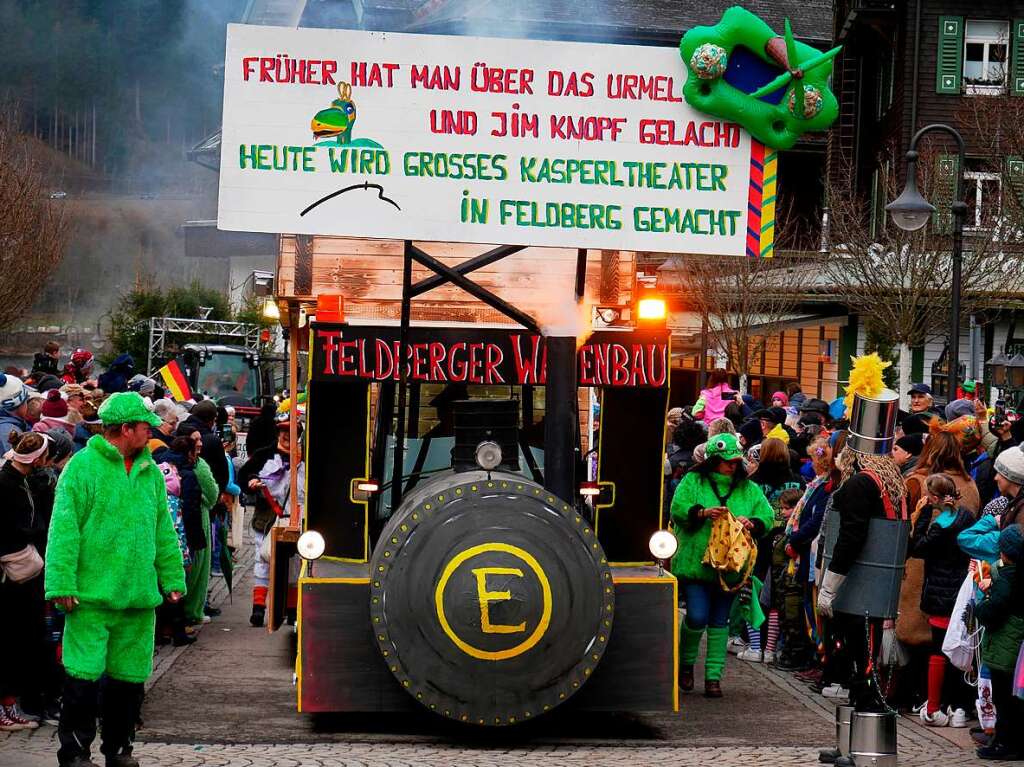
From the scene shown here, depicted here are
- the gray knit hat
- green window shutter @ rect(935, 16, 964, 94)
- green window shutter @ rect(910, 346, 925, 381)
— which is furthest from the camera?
green window shutter @ rect(935, 16, 964, 94)

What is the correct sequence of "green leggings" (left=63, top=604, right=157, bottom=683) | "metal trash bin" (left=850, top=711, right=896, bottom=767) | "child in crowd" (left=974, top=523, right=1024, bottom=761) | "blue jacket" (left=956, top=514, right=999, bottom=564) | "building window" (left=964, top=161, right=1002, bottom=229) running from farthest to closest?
"building window" (left=964, top=161, right=1002, bottom=229)
"blue jacket" (left=956, top=514, right=999, bottom=564)
"child in crowd" (left=974, top=523, right=1024, bottom=761)
"metal trash bin" (left=850, top=711, right=896, bottom=767)
"green leggings" (left=63, top=604, right=157, bottom=683)

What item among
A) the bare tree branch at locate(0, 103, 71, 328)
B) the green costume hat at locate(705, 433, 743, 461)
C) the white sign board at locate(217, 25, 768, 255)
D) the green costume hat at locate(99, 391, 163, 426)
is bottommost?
the green costume hat at locate(705, 433, 743, 461)

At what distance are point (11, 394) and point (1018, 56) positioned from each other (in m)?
28.4

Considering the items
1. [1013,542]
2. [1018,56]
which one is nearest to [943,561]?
[1013,542]

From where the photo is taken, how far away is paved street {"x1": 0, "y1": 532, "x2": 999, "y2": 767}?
8086 millimetres

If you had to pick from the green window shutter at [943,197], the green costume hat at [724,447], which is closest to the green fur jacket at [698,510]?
the green costume hat at [724,447]

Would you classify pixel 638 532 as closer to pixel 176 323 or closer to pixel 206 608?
pixel 206 608

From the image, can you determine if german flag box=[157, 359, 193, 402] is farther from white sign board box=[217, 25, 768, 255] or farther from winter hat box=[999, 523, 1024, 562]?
winter hat box=[999, 523, 1024, 562]

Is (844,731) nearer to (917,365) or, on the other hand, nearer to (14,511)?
(14,511)

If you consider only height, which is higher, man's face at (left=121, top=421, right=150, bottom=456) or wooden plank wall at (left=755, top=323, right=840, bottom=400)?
wooden plank wall at (left=755, top=323, right=840, bottom=400)

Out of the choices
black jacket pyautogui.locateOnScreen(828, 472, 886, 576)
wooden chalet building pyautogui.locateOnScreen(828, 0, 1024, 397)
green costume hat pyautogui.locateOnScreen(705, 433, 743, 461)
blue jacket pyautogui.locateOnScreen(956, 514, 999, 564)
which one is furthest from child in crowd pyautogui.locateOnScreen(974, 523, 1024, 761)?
wooden chalet building pyautogui.locateOnScreen(828, 0, 1024, 397)

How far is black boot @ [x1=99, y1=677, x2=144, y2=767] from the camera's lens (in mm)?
7470

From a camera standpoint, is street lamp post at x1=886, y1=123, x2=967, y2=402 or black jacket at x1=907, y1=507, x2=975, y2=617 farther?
street lamp post at x1=886, y1=123, x2=967, y2=402

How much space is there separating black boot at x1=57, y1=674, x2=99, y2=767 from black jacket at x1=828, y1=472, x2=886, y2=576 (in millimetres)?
3793
